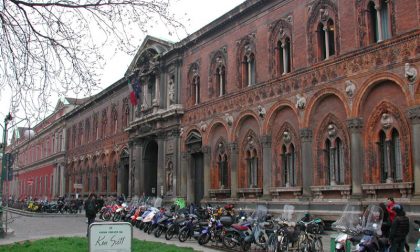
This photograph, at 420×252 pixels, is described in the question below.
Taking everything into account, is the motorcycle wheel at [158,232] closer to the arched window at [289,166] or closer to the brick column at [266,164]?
the brick column at [266,164]

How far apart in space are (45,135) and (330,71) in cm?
5533

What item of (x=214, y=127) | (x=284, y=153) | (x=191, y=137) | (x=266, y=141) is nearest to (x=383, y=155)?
(x=284, y=153)

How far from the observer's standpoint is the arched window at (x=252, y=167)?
25.5m

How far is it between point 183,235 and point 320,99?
7.85 metres

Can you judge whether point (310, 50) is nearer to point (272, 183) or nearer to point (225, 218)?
point (272, 183)

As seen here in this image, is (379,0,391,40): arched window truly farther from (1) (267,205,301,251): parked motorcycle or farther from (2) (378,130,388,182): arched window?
(1) (267,205,301,251): parked motorcycle

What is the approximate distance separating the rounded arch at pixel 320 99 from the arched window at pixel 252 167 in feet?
14.5

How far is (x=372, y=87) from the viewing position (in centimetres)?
1895

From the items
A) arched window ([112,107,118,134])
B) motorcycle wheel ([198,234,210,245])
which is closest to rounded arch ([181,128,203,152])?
motorcycle wheel ([198,234,210,245])

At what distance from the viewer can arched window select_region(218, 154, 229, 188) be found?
27.8 meters

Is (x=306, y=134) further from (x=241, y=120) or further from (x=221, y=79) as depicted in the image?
(x=221, y=79)

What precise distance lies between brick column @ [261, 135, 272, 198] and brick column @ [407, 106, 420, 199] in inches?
313

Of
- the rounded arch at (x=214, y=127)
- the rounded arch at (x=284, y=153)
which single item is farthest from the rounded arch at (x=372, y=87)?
the rounded arch at (x=214, y=127)

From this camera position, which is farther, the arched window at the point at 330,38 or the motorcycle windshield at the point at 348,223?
the arched window at the point at 330,38
